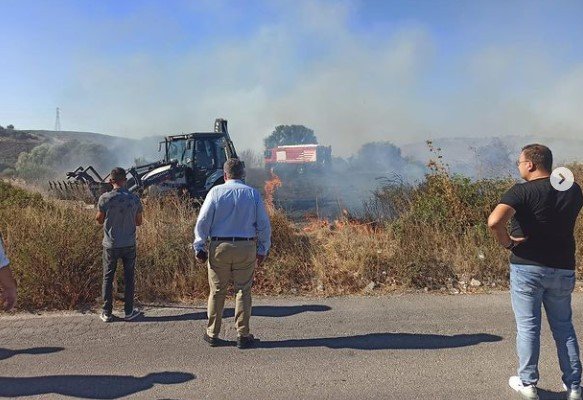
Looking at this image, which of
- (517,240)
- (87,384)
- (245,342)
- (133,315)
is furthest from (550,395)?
(133,315)

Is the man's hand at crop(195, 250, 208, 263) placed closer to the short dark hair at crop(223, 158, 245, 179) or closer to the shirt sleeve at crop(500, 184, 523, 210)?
the short dark hair at crop(223, 158, 245, 179)

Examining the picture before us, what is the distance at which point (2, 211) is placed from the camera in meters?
7.04

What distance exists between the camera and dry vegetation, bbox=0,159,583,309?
5.63 metres

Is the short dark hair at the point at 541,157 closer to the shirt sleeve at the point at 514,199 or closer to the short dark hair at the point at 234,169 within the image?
the shirt sleeve at the point at 514,199

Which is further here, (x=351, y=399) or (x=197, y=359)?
(x=197, y=359)

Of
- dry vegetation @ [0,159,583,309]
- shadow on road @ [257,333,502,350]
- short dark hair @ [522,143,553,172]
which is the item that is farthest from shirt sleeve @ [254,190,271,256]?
short dark hair @ [522,143,553,172]

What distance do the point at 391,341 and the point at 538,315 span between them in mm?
1480

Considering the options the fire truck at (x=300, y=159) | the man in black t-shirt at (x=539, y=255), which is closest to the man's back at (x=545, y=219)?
Answer: the man in black t-shirt at (x=539, y=255)

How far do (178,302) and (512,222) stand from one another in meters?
4.06

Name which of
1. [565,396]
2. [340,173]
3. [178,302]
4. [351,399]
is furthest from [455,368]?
[340,173]

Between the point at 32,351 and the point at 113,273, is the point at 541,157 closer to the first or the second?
the point at 113,273

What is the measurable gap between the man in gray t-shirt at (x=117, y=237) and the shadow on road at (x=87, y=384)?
1.35m

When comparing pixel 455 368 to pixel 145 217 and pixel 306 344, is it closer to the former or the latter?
pixel 306 344

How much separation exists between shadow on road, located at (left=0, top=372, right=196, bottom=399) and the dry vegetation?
199 cm
